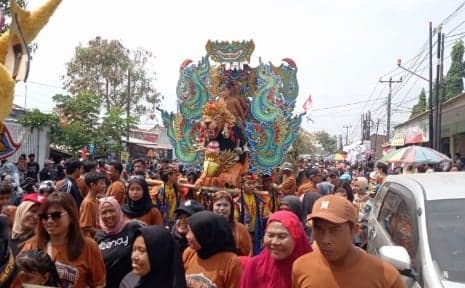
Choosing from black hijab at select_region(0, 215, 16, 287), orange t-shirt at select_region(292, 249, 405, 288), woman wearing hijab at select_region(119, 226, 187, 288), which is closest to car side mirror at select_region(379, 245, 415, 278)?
orange t-shirt at select_region(292, 249, 405, 288)

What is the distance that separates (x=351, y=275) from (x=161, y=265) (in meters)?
1.20

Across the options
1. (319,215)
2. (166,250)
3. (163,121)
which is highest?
(163,121)

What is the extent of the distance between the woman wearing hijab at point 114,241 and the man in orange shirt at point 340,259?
1716 millimetres

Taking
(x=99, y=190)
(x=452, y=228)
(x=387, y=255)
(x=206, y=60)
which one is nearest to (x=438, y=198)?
(x=452, y=228)

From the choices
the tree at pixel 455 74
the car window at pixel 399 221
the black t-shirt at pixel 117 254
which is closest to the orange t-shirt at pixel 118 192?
the black t-shirt at pixel 117 254

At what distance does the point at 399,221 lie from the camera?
5031 mm

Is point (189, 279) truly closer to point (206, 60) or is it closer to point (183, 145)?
point (183, 145)

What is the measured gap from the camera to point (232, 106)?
10.6m

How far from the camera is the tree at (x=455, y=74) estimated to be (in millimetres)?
51906

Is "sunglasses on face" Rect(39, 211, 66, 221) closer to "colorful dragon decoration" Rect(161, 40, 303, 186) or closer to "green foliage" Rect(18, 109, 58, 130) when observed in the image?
"colorful dragon decoration" Rect(161, 40, 303, 186)

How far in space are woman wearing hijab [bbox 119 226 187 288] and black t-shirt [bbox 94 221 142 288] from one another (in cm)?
77

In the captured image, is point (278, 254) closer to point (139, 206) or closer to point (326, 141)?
point (139, 206)

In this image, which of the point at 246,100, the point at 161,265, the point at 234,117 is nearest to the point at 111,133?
the point at 246,100

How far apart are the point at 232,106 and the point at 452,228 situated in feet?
22.0
